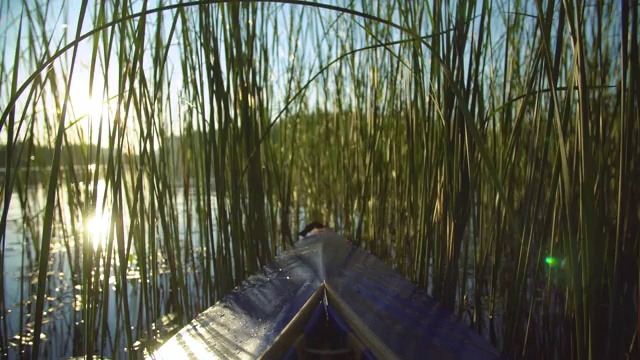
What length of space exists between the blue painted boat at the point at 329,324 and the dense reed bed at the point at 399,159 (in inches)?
5.0

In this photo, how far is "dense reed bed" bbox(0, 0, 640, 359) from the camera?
1.72 ft

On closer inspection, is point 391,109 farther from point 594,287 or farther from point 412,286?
point 594,287

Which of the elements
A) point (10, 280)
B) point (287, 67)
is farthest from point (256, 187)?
point (10, 280)

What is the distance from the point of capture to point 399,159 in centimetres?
125

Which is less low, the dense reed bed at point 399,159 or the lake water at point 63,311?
the dense reed bed at point 399,159

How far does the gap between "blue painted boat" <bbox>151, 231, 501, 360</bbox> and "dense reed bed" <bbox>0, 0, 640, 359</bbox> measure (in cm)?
13

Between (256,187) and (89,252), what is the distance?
0.54m

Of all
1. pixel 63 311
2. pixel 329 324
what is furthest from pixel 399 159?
pixel 63 311

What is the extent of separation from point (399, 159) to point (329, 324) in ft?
2.30

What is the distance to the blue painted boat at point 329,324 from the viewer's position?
584mm

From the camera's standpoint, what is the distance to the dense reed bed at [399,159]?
525mm

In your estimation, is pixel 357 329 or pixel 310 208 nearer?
pixel 357 329

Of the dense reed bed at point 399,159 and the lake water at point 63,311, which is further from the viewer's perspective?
the lake water at point 63,311

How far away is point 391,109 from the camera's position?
1273 mm
